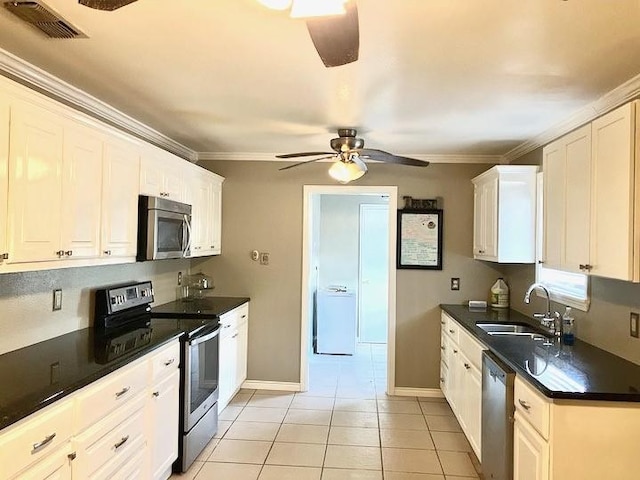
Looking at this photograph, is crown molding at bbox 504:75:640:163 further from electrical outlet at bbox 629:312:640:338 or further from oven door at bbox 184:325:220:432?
oven door at bbox 184:325:220:432

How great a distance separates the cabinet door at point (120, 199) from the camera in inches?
102

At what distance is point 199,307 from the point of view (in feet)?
12.6

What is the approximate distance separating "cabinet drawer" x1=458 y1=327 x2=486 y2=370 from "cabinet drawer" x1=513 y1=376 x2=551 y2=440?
646 mm

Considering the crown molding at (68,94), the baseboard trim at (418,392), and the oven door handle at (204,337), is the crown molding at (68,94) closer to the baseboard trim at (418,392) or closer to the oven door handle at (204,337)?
the oven door handle at (204,337)

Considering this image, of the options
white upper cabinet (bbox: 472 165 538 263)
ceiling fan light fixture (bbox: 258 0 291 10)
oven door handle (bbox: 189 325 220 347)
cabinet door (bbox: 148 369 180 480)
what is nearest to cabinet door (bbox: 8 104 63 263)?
cabinet door (bbox: 148 369 180 480)

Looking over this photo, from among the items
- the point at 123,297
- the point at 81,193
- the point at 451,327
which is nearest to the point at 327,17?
the point at 81,193

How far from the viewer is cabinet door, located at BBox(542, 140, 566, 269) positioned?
8.43ft

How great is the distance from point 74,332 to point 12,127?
1.35 metres

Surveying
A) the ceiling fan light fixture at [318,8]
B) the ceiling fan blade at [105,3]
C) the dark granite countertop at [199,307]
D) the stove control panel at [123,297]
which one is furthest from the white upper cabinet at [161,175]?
the ceiling fan light fixture at [318,8]

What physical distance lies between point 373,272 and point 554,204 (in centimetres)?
429

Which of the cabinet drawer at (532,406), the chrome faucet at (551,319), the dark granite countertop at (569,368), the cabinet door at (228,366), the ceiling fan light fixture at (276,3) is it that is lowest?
the cabinet door at (228,366)

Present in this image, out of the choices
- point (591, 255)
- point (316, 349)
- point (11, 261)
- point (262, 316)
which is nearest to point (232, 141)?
point (262, 316)

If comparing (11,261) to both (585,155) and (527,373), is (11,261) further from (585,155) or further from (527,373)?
(585,155)

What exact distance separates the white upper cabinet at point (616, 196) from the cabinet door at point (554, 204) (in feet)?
1.13
